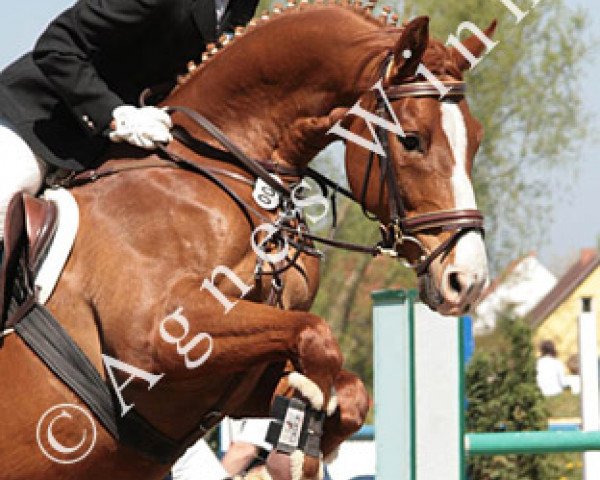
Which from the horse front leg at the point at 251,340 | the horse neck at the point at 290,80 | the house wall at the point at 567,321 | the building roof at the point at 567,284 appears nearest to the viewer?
the horse front leg at the point at 251,340

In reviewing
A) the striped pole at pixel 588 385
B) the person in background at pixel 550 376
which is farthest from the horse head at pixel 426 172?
the person in background at pixel 550 376

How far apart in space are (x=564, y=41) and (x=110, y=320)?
13.6m

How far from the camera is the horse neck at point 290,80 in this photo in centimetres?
412

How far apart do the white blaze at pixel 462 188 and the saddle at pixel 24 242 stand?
120 cm

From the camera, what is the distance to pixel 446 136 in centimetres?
390

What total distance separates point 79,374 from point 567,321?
33385 millimetres

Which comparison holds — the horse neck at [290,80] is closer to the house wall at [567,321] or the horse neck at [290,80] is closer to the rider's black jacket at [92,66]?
the rider's black jacket at [92,66]

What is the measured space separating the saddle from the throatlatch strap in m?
0.08

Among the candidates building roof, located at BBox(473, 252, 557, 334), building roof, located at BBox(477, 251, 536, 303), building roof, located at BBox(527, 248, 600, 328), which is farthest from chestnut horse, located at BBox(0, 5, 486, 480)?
building roof, located at BBox(527, 248, 600, 328)

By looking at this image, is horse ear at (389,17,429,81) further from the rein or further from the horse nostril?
the horse nostril

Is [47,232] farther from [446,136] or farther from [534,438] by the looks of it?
[534,438]

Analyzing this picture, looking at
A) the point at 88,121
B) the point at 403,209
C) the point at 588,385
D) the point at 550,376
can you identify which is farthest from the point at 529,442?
the point at 550,376

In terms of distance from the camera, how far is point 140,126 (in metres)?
4.17

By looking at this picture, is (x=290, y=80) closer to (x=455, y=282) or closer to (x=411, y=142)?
(x=411, y=142)
